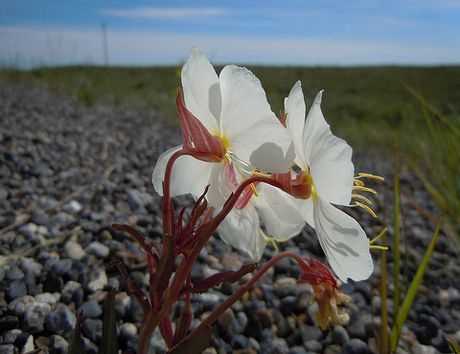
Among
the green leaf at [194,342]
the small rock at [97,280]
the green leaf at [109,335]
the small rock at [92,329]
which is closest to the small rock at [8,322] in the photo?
the small rock at [92,329]

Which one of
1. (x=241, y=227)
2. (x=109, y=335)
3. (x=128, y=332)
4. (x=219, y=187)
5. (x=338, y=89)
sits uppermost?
(x=219, y=187)

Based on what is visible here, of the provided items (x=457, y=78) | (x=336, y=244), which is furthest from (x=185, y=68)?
(x=457, y=78)

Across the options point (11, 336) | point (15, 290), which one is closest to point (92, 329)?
point (11, 336)

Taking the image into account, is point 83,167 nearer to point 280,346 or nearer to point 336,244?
point 280,346

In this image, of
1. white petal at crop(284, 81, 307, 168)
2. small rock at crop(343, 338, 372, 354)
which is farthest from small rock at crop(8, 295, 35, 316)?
white petal at crop(284, 81, 307, 168)

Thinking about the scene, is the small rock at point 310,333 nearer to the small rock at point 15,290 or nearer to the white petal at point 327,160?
the small rock at point 15,290

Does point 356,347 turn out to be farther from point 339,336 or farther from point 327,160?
point 327,160
